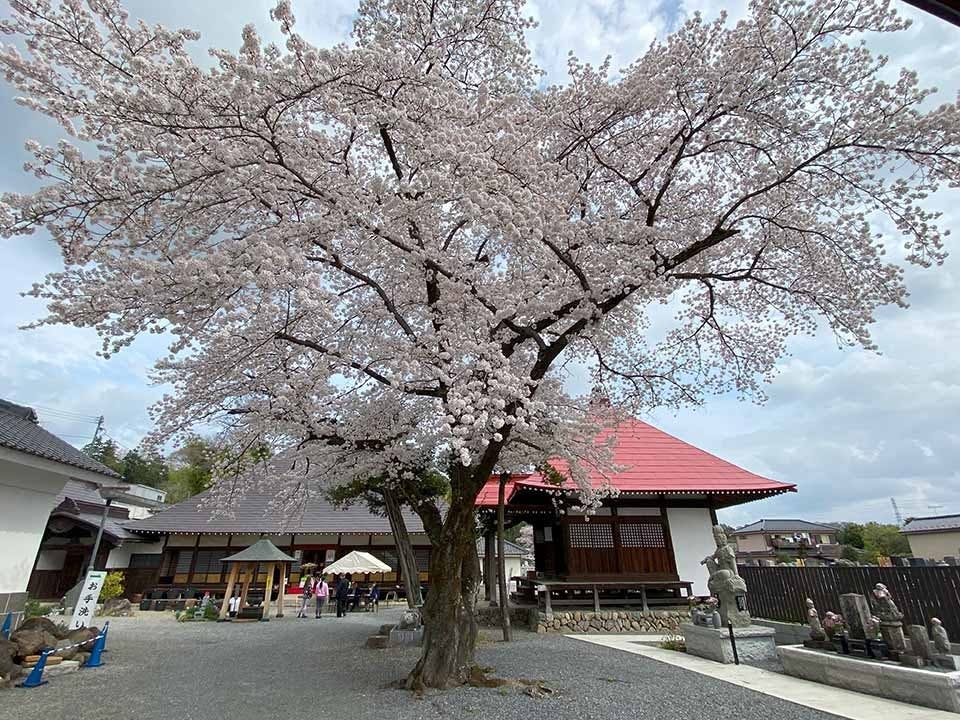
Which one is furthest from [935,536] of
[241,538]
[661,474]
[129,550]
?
[129,550]

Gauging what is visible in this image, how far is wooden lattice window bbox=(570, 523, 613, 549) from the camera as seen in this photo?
39.2ft

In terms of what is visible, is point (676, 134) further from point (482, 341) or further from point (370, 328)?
point (370, 328)

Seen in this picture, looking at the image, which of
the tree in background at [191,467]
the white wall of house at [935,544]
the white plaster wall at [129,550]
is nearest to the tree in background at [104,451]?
the tree in background at [191,467]

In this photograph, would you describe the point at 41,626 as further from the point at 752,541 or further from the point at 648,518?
the point at 752,541

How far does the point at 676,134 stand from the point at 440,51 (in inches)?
129

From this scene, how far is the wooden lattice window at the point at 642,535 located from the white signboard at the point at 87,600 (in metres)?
10.6

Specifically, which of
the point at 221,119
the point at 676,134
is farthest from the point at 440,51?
the point at 676,134

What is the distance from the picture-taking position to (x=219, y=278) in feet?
15.6

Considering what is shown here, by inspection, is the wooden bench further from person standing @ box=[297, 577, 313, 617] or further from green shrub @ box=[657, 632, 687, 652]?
person standing @ box=[297, 577, 313, 617]

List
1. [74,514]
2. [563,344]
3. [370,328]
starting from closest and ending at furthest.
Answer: [563,344], [370,328], [74,514]

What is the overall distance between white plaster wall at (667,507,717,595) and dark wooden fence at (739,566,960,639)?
1267 mm

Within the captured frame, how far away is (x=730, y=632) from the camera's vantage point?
298 inches

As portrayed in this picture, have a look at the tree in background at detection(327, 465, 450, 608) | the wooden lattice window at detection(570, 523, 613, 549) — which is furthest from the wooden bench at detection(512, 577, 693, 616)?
the tree in background at detection(327, 465, 450, 608)

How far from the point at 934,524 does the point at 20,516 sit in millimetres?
36789
